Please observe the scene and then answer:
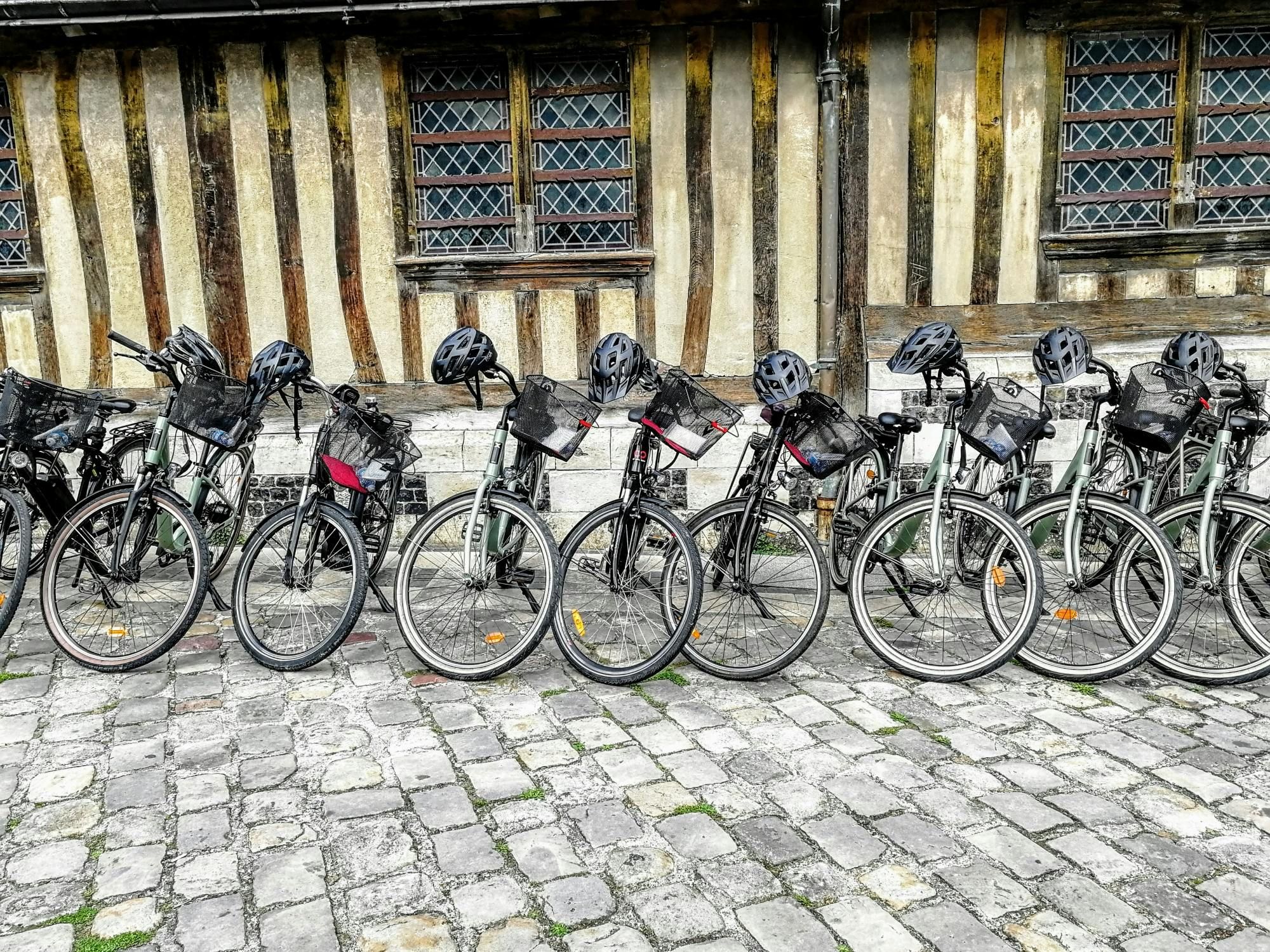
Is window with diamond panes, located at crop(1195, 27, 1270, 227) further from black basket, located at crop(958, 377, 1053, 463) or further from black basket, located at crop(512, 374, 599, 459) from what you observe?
black basket, located at crop(512, 374, 599, 459)

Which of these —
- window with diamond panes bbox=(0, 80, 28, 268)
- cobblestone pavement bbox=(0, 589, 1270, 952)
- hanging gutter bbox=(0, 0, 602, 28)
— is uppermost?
hanging gutter bbox=(0, 0, 602, 28)

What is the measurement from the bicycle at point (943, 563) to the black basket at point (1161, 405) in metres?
0.48

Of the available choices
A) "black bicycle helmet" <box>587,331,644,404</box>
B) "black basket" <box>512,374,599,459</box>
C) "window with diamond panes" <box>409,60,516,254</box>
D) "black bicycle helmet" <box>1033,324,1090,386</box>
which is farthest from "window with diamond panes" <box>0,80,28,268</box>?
"black bicycle helmet" <box>1033,324,1090,386</box>

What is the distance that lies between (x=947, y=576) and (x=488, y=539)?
194 centimetres

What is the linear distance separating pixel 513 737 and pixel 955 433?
2.28 meters

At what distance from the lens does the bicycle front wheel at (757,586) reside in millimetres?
3992

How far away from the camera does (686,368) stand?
20.8 ft

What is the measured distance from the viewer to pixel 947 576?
411 centimetres

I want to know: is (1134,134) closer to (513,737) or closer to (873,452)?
(873,452)

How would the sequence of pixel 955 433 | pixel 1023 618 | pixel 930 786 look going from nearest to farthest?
1. pixel 930 786
2. pixel 1023 618
3. pixel 955 433

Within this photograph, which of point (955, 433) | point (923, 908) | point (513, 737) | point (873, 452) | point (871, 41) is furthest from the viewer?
point (871, 41)

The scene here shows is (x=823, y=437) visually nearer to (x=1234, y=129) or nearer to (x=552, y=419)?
(x=552, y=419)

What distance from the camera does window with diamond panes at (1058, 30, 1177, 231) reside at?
5984 mm

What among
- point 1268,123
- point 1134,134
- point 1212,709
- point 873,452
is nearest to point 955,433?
point 873,452
